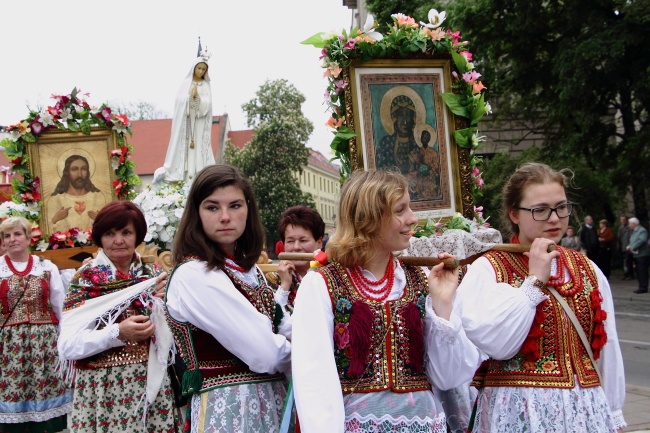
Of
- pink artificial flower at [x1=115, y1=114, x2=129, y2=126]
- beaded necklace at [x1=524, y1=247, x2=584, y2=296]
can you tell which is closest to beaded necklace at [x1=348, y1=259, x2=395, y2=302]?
beaded necklace at [x1=524, y1=247, x2=584, y2=296]

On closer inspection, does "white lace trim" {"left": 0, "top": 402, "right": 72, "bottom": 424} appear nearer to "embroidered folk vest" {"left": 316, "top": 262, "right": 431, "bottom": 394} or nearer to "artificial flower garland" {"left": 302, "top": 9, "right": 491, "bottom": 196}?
"artificial flower garland" {"left": 302, "top": 9, "right": 491, "bottom": 196}

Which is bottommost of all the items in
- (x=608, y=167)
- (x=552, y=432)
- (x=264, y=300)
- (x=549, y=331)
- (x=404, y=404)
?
(x=552, y=432)

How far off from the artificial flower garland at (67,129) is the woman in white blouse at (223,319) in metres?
3.92

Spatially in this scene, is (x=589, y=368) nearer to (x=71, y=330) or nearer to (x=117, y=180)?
(x=71, y=330)

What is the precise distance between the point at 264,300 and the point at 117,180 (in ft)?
14.0

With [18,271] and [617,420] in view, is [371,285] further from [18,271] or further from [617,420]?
[18,271]

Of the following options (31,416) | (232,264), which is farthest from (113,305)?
(31,416)

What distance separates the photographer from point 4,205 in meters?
7.18

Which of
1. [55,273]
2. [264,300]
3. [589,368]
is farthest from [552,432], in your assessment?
[55,273]

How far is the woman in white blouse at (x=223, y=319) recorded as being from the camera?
9.29ft

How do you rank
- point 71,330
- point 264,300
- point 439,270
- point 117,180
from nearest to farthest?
point 439,270 < point 264,300 < point 71,330 < point 117,180

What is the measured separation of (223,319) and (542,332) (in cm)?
126

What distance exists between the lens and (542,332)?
2.92 metres

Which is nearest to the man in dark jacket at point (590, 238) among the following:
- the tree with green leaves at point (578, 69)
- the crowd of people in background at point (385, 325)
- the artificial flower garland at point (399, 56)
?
the tree with green leaves at point (578, 69)
